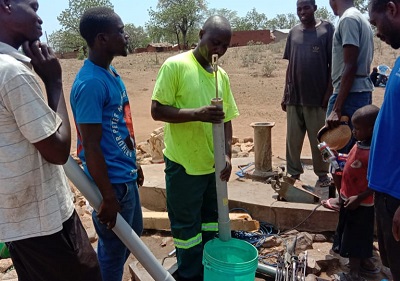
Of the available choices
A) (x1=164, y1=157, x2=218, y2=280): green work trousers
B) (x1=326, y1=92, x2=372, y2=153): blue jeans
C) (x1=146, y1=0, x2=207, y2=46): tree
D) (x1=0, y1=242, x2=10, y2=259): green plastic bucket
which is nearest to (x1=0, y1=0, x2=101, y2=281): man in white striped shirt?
(x1=164, y1=157, x2=218, y2=280): green work trousers

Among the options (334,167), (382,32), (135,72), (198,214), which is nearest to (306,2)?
(334,167)

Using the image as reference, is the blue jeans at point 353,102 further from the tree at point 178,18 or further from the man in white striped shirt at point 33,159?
the tree at point 178,18

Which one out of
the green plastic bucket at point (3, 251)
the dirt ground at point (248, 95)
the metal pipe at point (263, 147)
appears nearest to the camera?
the green plastic bucket at point (3, 251)

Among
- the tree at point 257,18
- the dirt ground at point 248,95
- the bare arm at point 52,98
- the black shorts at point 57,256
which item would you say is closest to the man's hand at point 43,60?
the bare arm at point 52,98

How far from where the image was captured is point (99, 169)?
6.82 ft

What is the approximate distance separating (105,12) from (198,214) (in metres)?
1.54

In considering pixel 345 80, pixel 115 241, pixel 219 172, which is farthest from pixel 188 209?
pixel 345 80

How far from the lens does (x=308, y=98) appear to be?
14.2 feet

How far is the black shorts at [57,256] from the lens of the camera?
1.70 metres

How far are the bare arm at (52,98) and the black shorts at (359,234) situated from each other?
2.18 metres

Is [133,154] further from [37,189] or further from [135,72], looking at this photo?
[135,72]

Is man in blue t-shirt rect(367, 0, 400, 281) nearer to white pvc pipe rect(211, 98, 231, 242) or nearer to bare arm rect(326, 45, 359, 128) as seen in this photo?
white pvc pipe rect(211, 98, 231, 242)

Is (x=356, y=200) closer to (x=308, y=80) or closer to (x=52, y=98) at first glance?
(x=308, y=80)

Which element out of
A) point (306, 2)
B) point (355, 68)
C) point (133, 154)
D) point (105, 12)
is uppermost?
point (306, 2)
